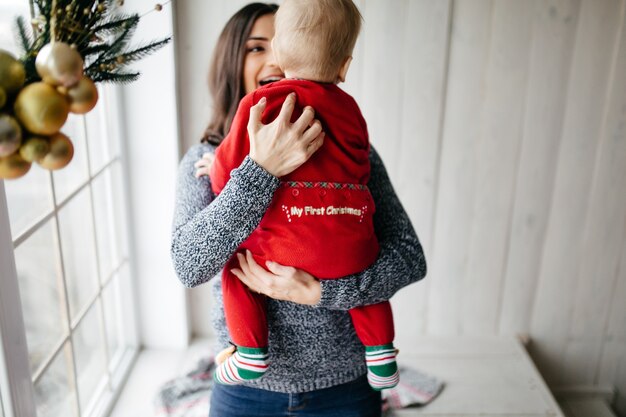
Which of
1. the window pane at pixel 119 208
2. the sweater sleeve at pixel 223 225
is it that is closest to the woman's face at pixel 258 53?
the sweater sleeve at pixel 223 225

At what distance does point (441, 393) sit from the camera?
79.9 inches

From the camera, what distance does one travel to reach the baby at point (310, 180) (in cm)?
106

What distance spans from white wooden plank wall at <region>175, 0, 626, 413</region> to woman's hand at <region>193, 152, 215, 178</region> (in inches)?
32.7

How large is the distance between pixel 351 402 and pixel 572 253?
1320 millimetres

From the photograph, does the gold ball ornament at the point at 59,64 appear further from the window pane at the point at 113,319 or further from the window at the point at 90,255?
the window pane at the point at 113,319

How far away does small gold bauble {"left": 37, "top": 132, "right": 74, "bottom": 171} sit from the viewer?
0.69 metres

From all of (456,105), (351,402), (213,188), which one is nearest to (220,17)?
(456,105)

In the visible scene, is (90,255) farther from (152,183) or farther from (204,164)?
(204,164)

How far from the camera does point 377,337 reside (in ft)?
4.01

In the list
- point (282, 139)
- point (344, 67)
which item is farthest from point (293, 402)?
point (344, 67)

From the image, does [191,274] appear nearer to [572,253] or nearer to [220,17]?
[220,17]

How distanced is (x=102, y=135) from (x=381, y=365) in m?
1.23

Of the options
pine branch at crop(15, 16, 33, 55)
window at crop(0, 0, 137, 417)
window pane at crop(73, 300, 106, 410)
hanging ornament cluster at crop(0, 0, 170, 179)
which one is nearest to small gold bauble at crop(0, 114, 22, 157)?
hanging ornament cluster at crop(0, 0, 170, 179)

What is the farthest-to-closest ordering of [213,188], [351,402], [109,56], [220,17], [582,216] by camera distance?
[582,216], [220,17], [351,402], [213,188], [109,56]
